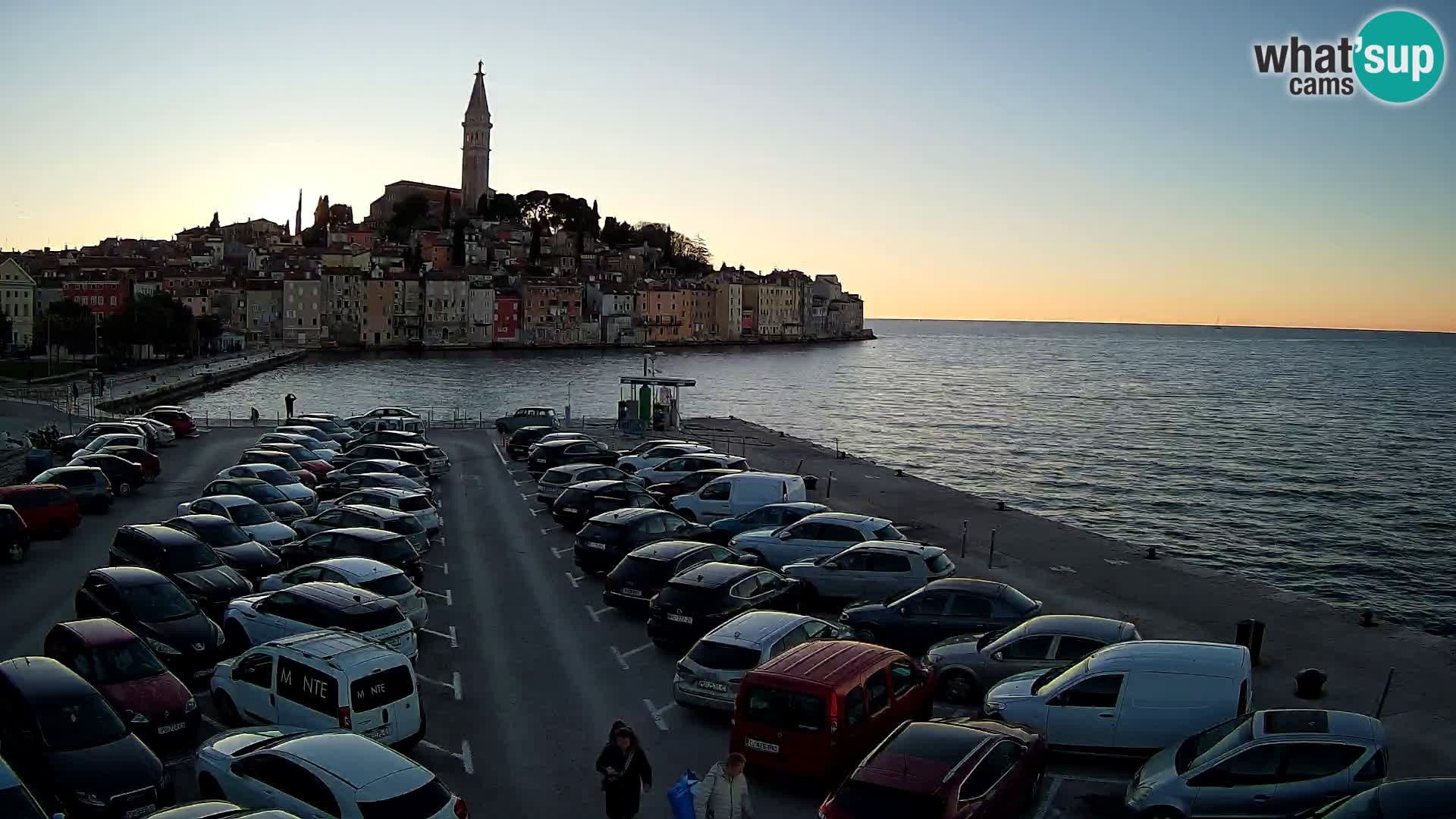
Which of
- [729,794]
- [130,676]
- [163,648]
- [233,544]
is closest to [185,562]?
[233,544]

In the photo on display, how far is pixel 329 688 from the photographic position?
29.5ft

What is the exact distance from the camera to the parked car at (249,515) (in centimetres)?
1702

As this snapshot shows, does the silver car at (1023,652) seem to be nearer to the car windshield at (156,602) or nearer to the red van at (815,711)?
the red van at (815,711)

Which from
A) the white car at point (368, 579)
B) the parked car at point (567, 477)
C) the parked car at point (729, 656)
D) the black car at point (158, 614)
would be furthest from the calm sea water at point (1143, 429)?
the black car at point (158, 614)

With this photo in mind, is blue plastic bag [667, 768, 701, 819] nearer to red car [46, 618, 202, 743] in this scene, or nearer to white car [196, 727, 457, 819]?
white car [196, 727, 457, 819]

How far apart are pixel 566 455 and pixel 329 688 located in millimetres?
17717

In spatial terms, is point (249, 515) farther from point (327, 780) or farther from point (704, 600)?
point (327, 780)

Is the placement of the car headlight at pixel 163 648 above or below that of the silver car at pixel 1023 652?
below

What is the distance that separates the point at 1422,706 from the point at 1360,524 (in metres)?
25.6

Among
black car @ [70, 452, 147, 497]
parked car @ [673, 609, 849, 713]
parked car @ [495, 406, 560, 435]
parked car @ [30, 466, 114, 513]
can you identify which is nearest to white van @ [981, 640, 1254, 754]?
parked car @ [673, 609, 849, 713]

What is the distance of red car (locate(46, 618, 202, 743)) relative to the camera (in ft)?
30.5

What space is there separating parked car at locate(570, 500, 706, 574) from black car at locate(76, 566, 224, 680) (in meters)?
5.50

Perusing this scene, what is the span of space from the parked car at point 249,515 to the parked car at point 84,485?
12.4ft

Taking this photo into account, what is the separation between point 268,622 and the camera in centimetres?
1171
